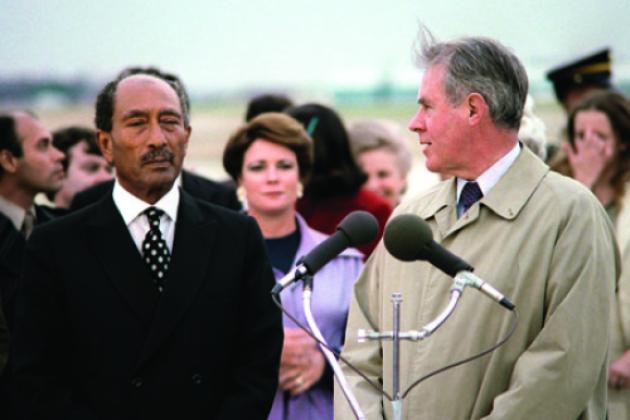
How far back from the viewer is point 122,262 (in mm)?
3771

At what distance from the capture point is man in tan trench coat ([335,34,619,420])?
328 cm

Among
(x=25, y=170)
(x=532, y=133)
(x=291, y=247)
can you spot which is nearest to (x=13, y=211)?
(x=25, y=170)

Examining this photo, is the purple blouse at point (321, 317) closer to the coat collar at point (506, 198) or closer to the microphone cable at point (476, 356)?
the coat collar at point (506, 198)

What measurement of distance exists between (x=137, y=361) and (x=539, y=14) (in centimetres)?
640

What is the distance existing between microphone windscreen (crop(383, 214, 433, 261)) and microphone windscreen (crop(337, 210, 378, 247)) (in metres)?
0.10

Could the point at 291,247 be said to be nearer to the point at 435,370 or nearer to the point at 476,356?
the point at 435,370

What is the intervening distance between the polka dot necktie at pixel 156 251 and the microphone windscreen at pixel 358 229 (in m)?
0.98

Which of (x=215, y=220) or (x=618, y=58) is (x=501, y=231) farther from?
(x=618, y=58)

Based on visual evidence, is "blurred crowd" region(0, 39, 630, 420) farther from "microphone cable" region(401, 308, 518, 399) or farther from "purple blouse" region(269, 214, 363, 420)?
"microphone cable" region(401, 308, 518, 399)

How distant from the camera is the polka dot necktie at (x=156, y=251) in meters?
3.82

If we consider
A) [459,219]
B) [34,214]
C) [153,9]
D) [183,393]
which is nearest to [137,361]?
[183,393]

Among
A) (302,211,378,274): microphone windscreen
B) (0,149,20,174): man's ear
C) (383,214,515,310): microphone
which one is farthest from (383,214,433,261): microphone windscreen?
(0,149,20,174): man's ear

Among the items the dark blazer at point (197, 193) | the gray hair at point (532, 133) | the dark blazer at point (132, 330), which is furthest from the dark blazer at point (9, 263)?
the gray hair at point (532, 133)

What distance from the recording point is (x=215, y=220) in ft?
13.0
